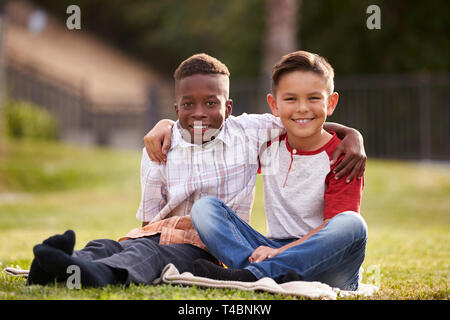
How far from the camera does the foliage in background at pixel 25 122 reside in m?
13.0

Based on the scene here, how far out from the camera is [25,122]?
520 inches

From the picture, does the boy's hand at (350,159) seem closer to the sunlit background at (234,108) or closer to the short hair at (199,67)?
the sunlit background at (234,108)

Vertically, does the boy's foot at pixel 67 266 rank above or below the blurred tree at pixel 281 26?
below

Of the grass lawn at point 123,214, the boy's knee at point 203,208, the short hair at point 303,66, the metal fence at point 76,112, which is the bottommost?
the grass lawn at point 123,214

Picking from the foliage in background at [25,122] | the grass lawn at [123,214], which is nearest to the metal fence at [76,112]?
the foliage in background at [25,122]

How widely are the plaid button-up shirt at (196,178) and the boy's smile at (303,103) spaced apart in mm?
255

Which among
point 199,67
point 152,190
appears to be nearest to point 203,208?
point 152,190

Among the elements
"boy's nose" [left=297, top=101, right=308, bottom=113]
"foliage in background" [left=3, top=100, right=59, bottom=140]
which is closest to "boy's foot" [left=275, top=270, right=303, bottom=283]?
"boy's nose" [left=297, top=101, right=308, bottom=113]

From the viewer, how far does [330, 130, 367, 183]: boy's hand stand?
329 cm

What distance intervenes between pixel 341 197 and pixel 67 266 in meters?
1.43

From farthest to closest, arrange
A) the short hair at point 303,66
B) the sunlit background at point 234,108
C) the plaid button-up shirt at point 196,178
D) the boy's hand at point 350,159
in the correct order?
the sunlit background at point 234,108 < the plaid button-up shirt at point 196,178 < the short hair at point 303,66 < the boy's hand at point 350,159

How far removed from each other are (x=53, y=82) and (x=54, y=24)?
8.23 m

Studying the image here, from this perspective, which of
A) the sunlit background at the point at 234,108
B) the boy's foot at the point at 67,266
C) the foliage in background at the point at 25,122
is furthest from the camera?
the foliage in background at the point at 25,122

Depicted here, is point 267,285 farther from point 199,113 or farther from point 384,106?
point 384,106
